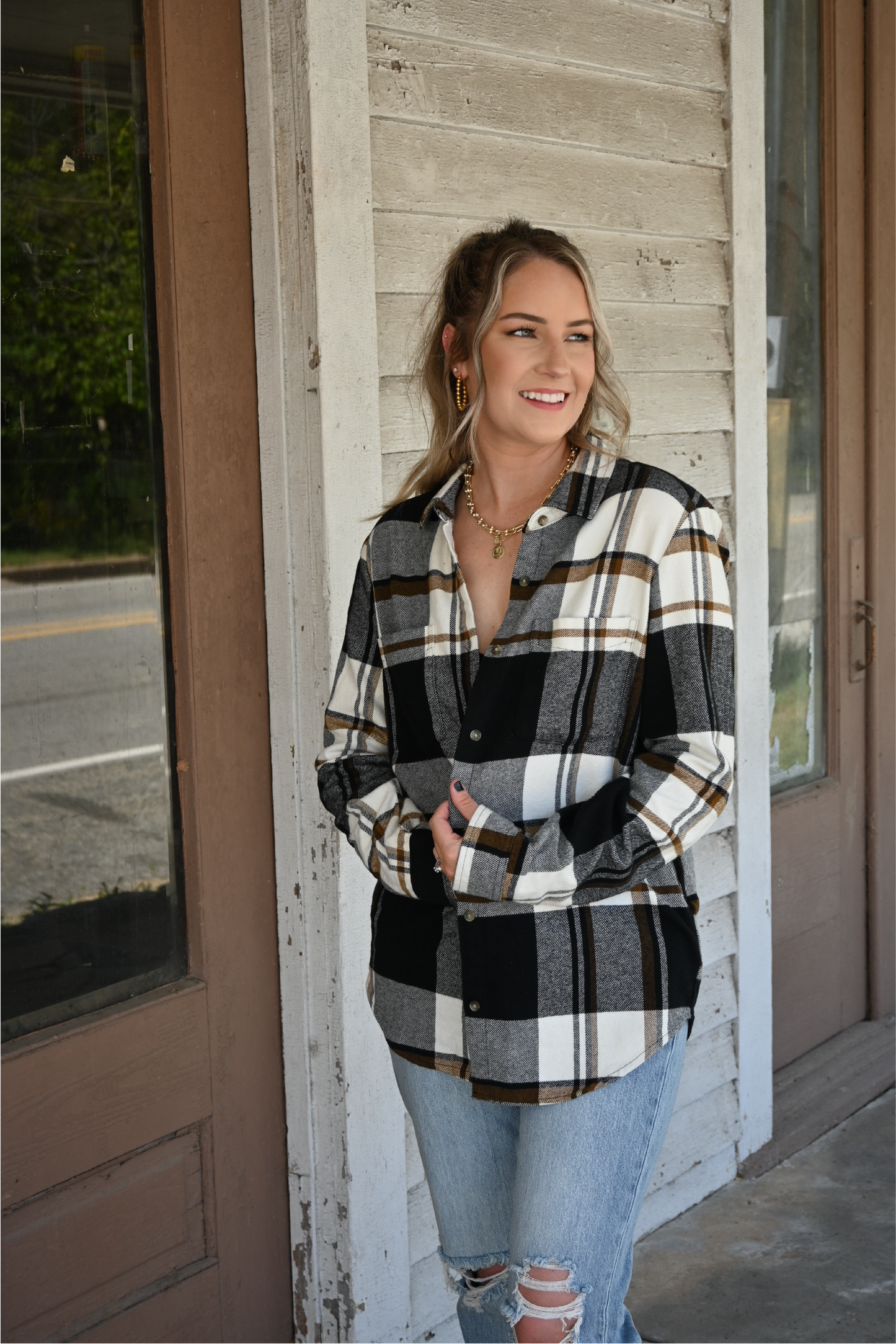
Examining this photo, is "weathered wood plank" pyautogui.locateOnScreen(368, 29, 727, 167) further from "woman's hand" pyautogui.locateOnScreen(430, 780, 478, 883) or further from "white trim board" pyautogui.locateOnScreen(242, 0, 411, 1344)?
"woman's hand" pyautogui.locateOnScreen(430, 780, 478, 883)

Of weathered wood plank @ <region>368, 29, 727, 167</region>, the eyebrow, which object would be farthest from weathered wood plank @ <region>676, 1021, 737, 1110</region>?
weathered wood plank @ <region>368, 29, 727, 167</region>

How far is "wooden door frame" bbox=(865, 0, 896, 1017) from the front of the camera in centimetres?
354

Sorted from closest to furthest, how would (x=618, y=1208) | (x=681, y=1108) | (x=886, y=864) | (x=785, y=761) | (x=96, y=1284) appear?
1. (x=618, y=1208)
2. (x=96, y=1284)
3. (x=681, y=1108)
4. (x=785, y=761)
5. (x=886, y=864)

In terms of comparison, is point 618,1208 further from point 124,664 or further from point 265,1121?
point 124,664

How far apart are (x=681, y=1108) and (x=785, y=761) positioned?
37.2 inches

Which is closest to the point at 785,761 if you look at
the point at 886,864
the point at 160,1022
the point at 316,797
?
the point at 886,864

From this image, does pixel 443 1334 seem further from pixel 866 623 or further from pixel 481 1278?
pixel 866 623

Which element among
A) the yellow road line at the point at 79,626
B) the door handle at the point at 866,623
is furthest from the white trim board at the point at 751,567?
the yellow road line at the point at 79,626

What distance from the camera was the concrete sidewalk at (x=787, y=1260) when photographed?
2529 mm

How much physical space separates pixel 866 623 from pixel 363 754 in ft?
7.17

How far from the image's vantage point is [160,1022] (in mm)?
2135

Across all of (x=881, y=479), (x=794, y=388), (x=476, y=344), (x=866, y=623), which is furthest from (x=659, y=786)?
(x=881, y=479)

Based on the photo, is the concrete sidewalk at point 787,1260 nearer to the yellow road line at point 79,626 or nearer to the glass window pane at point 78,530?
the glass window pane at point 78,530

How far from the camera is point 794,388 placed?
11.1ft
